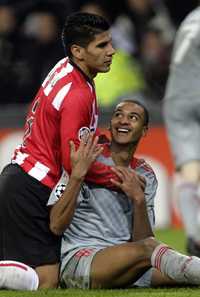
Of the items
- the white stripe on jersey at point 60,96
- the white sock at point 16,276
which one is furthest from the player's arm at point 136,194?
the white sock at point 16,276

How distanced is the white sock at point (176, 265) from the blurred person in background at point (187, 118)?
3356 mm

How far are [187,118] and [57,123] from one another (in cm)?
358

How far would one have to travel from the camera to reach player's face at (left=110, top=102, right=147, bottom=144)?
24.3ft

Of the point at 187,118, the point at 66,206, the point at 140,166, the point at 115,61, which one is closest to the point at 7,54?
the point at 115,61

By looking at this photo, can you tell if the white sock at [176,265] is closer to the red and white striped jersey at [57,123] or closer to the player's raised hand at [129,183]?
the player's raised hand at [129,183]

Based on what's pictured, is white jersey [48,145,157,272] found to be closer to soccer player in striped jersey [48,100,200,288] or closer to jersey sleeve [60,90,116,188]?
soccer player in striped jersey [48,100,200,288]

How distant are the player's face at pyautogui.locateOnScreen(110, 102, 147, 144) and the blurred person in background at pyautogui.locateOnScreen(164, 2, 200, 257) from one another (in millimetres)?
2909

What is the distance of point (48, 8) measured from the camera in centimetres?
1511

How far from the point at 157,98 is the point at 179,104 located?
Answer: 401cm

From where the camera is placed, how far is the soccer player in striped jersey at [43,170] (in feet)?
23.9

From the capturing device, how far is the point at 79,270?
723 cm

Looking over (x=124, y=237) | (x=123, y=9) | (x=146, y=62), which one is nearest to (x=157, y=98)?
(x=146, y=62)

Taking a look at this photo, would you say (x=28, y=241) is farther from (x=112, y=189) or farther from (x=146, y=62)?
(x=146, y=62)

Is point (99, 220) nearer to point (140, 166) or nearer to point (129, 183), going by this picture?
point (129, 183)
